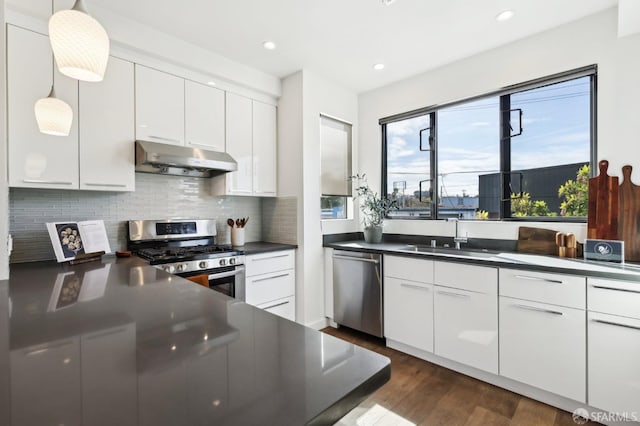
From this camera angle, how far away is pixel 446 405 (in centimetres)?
199

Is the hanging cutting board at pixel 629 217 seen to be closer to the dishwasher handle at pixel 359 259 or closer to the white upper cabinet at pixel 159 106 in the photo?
the dishwasher handle at pixel 359 259

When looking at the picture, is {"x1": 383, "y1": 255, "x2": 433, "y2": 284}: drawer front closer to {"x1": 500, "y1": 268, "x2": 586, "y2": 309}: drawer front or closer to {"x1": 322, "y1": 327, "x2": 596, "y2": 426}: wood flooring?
{"x1": 500, "y1": 268, "x2": 586, "y2": 309}: drawer front

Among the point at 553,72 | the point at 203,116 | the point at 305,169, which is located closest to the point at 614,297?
the point at 553,72

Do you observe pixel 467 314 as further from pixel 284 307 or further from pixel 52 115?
pixel 52 115

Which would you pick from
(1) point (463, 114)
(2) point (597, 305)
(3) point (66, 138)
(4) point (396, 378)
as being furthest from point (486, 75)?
(3) point (66, 138)

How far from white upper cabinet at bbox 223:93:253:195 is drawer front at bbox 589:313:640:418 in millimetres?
2864

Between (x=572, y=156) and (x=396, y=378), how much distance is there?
224 centimetres

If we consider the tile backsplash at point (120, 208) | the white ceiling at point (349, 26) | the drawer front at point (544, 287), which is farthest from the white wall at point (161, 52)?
the drawer front at point (544, 287)

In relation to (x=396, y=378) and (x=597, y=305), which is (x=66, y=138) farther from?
(x=597, y=305)

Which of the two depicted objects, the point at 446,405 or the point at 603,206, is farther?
the point at 603,206

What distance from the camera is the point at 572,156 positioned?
2.41 m

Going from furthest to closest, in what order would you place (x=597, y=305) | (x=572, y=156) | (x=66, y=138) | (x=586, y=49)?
(x=572, y=156)
(x=586, y=49)
(x=66, y=138)
(x=597, y=305)

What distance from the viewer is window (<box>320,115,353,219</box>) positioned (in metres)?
3.44

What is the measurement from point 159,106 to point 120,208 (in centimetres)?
93
